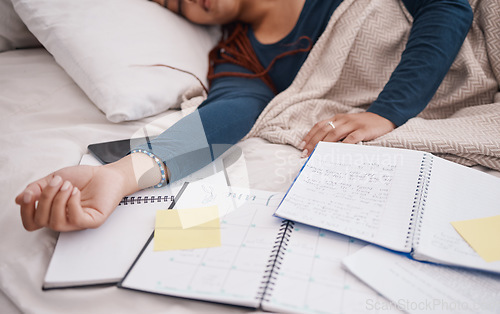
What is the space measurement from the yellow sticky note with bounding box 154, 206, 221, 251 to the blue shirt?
0.39ft

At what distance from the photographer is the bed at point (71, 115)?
1.43ft

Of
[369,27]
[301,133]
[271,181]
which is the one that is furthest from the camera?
[369,27]

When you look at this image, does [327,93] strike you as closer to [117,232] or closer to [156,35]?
[156,35]

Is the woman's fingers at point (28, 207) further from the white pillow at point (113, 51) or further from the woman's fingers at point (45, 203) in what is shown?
the white pillow at point (113, 51)

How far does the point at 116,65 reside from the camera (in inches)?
31.6

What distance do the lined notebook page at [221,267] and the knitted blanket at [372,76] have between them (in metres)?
0.30

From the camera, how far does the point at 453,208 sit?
0.51m

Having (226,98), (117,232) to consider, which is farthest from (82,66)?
(117,232)

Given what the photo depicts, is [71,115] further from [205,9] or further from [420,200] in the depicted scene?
[420,200]

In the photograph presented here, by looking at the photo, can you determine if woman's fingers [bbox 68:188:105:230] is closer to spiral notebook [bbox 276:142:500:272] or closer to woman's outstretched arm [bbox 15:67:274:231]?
woman's outstretched arm [bbox 15:67:274:231]

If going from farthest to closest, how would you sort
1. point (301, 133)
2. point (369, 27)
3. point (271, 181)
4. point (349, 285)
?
point (369, 27)
point (301, 133)
point (271, 181)
point (349, 285)

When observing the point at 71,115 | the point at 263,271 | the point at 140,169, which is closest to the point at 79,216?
the point at 140,169

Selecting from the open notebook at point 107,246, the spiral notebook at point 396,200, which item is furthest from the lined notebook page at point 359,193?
the open notebook at point 107,246

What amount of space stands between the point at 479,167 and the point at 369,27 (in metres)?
0.45
